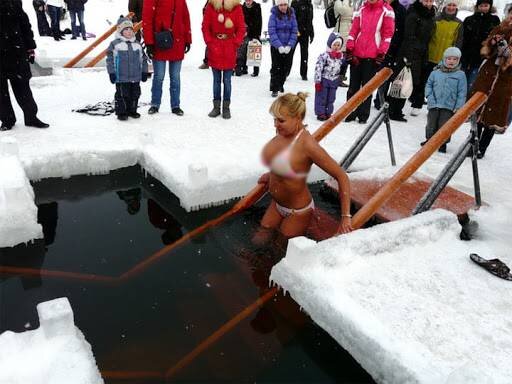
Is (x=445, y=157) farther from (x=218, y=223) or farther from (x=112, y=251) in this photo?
(x=112, y=251)

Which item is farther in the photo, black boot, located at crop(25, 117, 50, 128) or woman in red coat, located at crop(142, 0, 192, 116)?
woman in red coat, located at crop(142, 0, 192, 116)

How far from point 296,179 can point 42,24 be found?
1377cm

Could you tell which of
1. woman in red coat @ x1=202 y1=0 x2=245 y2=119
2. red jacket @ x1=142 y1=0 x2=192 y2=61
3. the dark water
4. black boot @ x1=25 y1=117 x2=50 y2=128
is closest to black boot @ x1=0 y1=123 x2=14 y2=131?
black boot @ x1=25 y1=117 x2=50 y2=128

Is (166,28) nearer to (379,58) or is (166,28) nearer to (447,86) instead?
(379,58)

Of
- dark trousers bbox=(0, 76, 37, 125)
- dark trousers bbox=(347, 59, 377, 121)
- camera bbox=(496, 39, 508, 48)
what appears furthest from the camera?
dark trousers bbox=(347, 59, 377, 121)

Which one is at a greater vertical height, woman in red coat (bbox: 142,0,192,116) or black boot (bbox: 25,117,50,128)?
woman in red coat (bbox: 142,0,192,116)

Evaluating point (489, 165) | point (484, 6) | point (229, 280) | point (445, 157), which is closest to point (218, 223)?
point (229, 280)

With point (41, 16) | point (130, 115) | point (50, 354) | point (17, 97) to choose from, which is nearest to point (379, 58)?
point (130, 115)

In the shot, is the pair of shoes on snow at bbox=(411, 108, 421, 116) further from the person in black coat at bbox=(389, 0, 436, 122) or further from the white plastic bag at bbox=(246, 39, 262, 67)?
the white plastic bag at bbox=(246, 39, 262, 67)

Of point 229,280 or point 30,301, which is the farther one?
point 229,280

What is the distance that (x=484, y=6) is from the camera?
6609 mm

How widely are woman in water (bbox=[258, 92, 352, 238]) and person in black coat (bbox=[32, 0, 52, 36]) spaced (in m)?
12.7

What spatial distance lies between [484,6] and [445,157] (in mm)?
2728

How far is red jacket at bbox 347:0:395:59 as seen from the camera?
20.5ft
